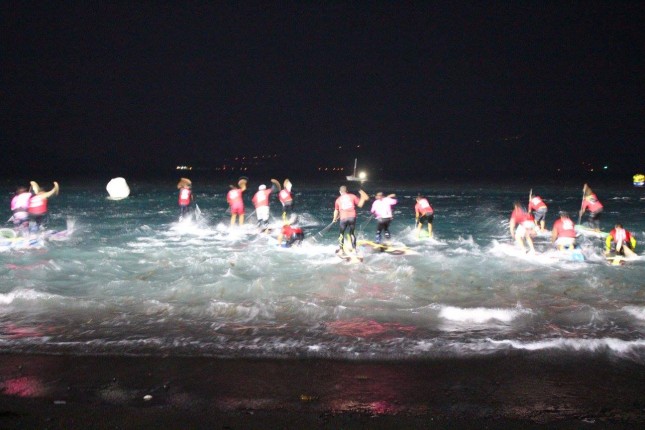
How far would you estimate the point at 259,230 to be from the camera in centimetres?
1655

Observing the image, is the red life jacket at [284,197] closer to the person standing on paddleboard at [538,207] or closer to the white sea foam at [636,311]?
the person standing on paddleboard at [538,207]

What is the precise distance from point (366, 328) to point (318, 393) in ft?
7.41

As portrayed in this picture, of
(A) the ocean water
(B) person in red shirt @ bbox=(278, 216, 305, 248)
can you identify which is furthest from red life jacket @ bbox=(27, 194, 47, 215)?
(B) person in red shirt @ bbox=(278, 216, 305, 248)

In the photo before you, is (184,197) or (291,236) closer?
(291,236)

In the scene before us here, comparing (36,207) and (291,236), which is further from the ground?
(36,207)

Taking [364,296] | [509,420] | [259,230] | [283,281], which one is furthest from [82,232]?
[509,420]

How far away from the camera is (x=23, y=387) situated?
5.05 metres

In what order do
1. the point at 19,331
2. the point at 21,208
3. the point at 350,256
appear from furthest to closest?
the point at 21,208, the point at 350,256, the point at 19,331

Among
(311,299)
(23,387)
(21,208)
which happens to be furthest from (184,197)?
(23,387)

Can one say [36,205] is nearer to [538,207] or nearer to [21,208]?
[21,208]

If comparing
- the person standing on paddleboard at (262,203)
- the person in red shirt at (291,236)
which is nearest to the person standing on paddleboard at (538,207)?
the person in red shirt at (291,236)

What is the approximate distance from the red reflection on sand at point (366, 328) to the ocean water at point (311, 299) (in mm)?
30

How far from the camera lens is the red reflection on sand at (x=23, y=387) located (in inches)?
194

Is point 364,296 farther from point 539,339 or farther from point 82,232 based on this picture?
point 82,232
